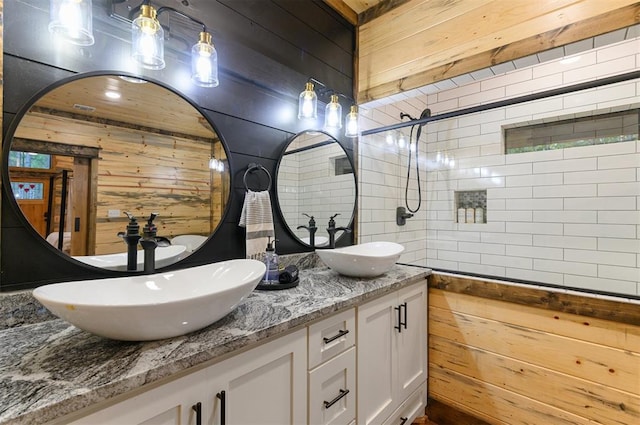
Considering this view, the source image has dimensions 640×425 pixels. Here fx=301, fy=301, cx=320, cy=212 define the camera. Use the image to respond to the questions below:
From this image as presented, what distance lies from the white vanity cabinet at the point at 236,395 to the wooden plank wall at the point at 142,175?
2.19ft

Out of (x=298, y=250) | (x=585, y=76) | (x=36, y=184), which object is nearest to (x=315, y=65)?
(x=298, y=250)

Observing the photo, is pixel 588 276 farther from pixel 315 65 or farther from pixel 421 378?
pixel 315 65

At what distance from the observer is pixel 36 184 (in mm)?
1000

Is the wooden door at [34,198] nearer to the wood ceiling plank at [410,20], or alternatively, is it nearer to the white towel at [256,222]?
the white towel at [256,222]

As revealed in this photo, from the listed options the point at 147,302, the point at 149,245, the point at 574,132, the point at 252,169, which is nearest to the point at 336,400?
the point at 147,302

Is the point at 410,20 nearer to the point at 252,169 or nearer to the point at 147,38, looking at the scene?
the point at 252,169

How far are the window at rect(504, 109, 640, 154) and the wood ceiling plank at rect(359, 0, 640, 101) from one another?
3.99 feet

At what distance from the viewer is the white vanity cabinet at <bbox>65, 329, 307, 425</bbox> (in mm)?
697

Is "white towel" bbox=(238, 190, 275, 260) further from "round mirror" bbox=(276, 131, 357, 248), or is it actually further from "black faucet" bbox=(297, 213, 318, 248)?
"black faucet" bbox=(297, 213, 318, 248)

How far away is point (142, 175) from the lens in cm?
125

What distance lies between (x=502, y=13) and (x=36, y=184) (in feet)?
7.21

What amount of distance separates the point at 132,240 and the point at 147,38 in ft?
2.50

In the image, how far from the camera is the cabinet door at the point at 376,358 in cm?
136

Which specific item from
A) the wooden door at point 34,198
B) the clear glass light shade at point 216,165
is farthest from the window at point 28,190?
the clear glass light shade at point 216,165
